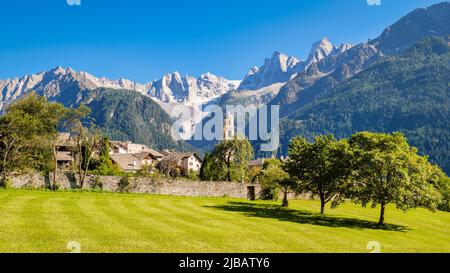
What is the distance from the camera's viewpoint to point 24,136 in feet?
178

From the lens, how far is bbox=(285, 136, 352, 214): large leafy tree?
145 feet

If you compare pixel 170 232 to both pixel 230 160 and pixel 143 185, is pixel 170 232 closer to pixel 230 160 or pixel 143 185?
pixel 143 185

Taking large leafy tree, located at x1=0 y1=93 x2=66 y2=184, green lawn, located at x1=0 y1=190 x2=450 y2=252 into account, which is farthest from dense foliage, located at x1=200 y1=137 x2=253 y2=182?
green lawn, located at x1=0 y1=190 x2=450 y2=252

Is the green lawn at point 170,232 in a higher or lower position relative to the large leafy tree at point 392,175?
lower

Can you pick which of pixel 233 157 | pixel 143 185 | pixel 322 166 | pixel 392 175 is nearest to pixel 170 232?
pixel 392 175

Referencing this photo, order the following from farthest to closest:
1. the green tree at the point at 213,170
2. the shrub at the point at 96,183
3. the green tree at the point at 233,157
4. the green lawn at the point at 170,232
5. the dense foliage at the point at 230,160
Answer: the green tree at the point at 213,170, the dense foliage at the point at 230,160, the green tree at the point at 233,157, the shrub at the point at 96,183, the green lawn at the point at 170,232

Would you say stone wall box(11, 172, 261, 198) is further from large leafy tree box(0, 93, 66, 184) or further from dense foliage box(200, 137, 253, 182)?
dense foliage box(200, 137, 253, 182)

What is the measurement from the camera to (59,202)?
4028 centimetres

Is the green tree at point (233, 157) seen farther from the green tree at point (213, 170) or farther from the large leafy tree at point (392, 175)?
the large leafy tree at point (392, 175)

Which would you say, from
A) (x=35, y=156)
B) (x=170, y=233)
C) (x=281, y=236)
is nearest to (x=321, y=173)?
(x=281, y=236)

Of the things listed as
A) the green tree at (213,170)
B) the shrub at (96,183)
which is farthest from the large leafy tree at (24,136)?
the green tree at (213,170)

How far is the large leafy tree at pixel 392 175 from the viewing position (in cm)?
3806

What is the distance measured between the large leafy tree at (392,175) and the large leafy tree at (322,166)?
6.65 ft
